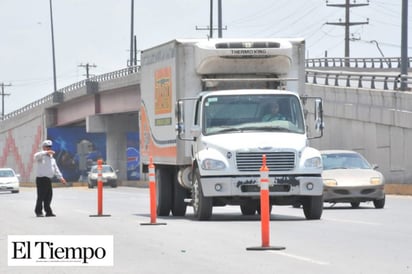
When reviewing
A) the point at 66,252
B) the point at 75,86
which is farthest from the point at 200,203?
the point at 75,86

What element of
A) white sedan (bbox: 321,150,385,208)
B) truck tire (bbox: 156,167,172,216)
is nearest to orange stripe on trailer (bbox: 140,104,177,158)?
truck tire (bbox: 156,167,172,216)

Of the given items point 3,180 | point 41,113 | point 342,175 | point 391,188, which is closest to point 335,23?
point 41,113

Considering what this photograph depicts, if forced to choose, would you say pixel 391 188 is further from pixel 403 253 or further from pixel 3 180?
pixel 403 253

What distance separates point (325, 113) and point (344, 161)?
23687 millimetres

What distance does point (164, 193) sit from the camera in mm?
26359

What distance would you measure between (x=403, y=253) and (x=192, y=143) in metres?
9.21

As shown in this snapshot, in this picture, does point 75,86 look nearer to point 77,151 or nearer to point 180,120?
point 77,151

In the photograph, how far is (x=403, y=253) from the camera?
1602cm

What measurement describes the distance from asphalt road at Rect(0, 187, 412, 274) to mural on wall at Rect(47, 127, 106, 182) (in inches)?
3318

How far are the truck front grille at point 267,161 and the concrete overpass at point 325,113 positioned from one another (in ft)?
65.2

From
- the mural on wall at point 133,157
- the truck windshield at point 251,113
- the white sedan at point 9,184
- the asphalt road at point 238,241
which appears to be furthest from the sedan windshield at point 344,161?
the mural on wall at point 133,157

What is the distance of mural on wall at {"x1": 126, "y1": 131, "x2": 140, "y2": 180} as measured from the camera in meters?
104

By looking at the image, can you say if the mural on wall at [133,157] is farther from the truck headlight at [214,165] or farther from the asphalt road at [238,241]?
the truck headlight at [214,165]

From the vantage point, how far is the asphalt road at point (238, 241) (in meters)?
14.4
